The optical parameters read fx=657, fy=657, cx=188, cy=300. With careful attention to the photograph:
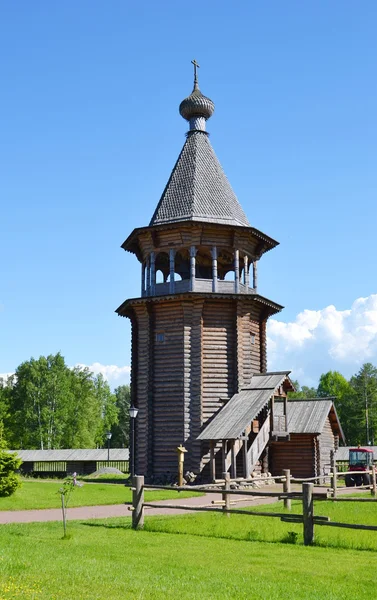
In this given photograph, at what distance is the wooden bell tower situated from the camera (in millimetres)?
26016

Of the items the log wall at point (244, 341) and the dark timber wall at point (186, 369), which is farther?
the log wall at point (244, 341)

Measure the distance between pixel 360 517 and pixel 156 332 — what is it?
48.0 feet

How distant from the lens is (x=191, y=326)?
26.4m

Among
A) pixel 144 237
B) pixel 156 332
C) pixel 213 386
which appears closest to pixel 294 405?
pixel 213 386

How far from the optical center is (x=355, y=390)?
74.4 metres

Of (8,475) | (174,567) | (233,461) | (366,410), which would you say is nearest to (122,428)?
(366,410)

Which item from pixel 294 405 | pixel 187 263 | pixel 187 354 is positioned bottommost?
pixel 294 405

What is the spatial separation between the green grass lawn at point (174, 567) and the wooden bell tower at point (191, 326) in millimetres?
13628

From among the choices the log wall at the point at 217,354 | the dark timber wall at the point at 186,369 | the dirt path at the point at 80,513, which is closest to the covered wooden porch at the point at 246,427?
the log wall at the point at 217,354

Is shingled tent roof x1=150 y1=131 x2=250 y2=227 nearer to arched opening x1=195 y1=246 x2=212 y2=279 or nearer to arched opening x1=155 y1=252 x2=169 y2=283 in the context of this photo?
arched opening x1=155 y1=252 x2=169 y2=283

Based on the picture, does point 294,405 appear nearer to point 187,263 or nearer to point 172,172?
point 187,263

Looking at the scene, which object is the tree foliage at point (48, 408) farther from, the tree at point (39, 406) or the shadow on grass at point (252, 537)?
the shadow on grass at point (252, 537)

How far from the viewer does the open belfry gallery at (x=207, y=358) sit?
25500 mm

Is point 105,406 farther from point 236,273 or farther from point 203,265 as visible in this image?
point 236,273
